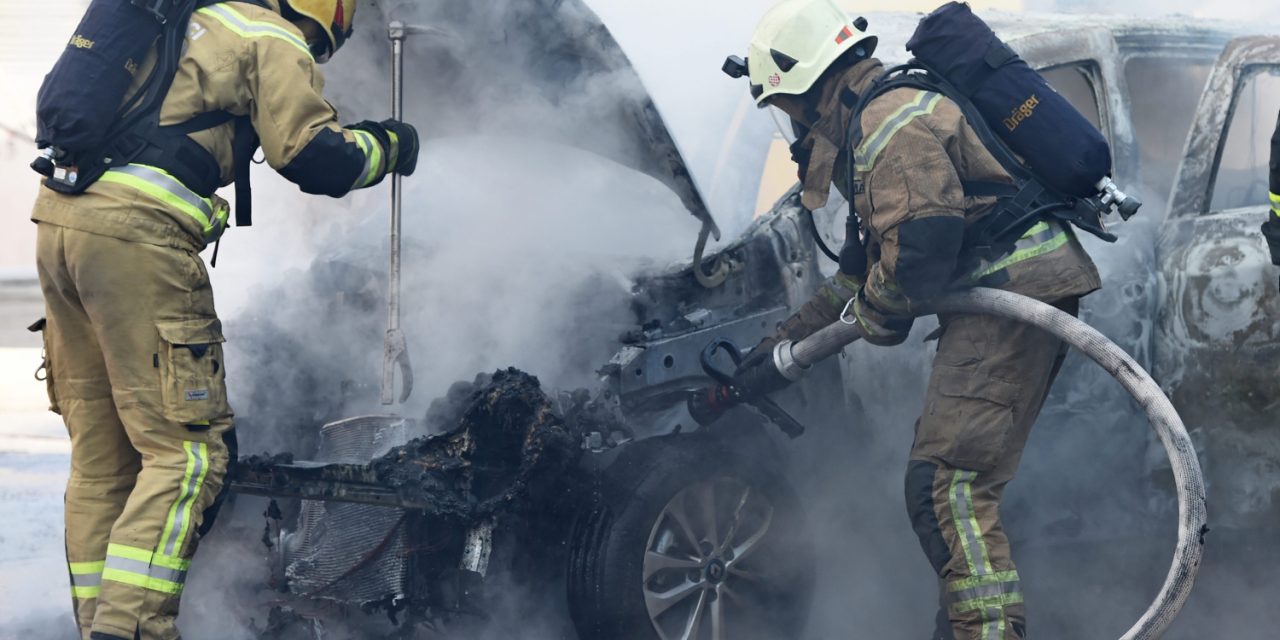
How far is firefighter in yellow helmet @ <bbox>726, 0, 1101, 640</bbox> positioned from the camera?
136 inches

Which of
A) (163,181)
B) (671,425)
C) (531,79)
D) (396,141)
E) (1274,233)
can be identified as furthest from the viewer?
(531,79)

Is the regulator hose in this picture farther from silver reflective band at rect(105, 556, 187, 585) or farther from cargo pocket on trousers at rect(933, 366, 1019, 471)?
silver reflective band at rect(105, 556, 187, 585)

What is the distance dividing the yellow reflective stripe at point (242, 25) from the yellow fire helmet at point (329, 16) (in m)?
0.17

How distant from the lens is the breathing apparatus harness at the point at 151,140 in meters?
3.34

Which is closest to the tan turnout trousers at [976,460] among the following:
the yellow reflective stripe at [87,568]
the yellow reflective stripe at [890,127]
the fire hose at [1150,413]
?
the fire hose at [1150,413]

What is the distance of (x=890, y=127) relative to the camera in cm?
351

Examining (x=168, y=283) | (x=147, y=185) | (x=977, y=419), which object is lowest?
(x=977, y=419)

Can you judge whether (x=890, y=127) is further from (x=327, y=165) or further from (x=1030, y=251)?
(x=327, y=165)

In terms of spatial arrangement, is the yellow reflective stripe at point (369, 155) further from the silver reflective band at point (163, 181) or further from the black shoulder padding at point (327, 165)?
the silver reflective band at point (163, 181)

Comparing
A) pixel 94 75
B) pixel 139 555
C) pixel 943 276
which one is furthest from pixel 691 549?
pixel 94 75

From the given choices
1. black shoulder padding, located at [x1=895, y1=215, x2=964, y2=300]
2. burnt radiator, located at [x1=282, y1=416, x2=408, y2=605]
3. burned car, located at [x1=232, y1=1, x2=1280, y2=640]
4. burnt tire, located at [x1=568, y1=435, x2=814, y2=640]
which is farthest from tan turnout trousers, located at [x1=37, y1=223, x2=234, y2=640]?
black shoulder padding, located at [x1=895, y1=215, x2=964, y2=300]

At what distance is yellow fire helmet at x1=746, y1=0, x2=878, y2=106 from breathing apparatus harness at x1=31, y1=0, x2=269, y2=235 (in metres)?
1.63

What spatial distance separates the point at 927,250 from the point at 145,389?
210cm

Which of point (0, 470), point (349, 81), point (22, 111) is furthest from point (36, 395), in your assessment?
point (349, 81)
